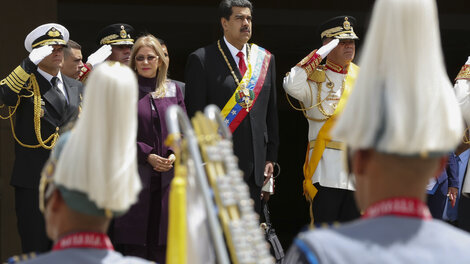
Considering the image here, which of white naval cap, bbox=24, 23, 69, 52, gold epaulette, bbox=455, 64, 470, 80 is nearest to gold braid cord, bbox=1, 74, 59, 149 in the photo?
white naval cap, bbox=24, 23, 69, 52

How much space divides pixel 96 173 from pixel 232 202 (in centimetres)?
43

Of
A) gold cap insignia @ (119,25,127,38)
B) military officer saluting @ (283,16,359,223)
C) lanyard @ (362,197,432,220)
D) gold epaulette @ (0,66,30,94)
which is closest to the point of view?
lanyard @ (362,197,432,220)

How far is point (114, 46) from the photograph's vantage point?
713cm

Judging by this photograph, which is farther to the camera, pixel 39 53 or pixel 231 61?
pixel 231 61

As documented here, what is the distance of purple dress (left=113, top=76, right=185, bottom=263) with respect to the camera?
611 centimetres

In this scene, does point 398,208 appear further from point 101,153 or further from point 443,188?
point 443,188

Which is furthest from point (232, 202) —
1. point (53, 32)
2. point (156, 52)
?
point (53, 32)

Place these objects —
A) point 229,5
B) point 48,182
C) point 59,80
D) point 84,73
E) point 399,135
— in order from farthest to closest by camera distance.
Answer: point 84,73, point 229,5, point 59,80, point 48,182, point 399,135

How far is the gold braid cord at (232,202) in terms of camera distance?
8.62 ft

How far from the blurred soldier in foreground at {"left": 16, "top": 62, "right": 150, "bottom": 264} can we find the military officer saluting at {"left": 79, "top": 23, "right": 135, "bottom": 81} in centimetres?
447

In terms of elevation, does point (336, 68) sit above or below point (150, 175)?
above

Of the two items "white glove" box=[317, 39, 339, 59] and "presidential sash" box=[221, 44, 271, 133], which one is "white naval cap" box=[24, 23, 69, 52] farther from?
"white glove" box=[317, 39, 339, 59]

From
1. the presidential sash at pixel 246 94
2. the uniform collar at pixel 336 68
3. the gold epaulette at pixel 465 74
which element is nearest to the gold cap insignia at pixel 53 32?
the presidential sash at pixel 246 94

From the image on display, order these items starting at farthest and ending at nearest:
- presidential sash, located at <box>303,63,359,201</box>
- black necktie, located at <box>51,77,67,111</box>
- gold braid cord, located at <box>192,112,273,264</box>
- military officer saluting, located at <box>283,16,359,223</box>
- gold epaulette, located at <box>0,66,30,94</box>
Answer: presidential sash, located at <box>303,63,359,201</box> → military officer saluting, located at <box>283,16,359,223</box> → black necktie, located at <box>51,77,67,111</box> → gold epaulette, located at <box>0,66,30,94</box> → gold braid cord, located at <box>192,112,273,264</box>
